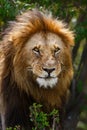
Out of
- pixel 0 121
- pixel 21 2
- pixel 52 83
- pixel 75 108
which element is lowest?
pixel 75 108

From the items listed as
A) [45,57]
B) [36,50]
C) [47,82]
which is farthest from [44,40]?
[47,82]

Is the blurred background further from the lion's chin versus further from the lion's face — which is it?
the lion's chin

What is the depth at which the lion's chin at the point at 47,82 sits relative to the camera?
5.93 meters

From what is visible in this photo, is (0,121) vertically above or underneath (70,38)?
underneath

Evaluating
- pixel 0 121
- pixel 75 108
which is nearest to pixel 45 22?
pixel 0 121

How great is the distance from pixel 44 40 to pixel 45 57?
25 cm

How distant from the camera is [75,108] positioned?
896cm

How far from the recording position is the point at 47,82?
5.95 m

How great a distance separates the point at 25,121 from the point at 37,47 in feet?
2.49

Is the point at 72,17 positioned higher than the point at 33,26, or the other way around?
the point at 33,26

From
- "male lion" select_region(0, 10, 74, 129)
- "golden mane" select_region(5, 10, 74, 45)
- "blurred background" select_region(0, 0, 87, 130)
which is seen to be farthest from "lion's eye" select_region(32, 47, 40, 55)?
"blurred background" select_region(0, 0, 87, 130)

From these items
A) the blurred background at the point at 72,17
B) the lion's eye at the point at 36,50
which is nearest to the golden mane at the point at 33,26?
the lion's eye at the point at 36,50

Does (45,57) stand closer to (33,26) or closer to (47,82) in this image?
(47,82)

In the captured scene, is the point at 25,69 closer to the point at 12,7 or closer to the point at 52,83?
the point at 52,83
